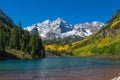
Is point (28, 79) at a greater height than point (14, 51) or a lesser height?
lesser

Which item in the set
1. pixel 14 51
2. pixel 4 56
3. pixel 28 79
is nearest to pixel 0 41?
pixel 4 56

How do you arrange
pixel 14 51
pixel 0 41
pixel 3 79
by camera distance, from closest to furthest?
1. pixel 3 79
2. pixel 0 41
3. pixel 14 51

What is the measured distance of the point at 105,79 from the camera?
189 feet

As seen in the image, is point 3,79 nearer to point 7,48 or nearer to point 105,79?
point 105,79

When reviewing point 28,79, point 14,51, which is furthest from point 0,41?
point 28,79

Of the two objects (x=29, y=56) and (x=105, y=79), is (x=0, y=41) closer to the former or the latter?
(x=29, y=56)

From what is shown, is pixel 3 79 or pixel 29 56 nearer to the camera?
pixel 3 79

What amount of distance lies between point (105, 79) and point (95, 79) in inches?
77.3

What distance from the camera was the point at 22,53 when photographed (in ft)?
639

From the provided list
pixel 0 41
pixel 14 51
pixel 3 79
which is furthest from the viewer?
pixel 14 51

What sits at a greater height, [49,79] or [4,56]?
[4,56]

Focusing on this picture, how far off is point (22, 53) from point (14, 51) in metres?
5.72

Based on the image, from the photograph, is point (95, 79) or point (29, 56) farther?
point (29, 56)

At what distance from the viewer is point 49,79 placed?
58.8 metres
